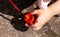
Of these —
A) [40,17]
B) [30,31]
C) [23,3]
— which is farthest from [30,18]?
[23,3]

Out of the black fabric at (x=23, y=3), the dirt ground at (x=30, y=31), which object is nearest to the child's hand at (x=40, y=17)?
the dirt ground at (x=30, y=31)

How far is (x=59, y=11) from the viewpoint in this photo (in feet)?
4.89

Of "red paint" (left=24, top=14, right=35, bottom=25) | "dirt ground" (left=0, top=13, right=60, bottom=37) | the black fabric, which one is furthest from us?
the black fabric

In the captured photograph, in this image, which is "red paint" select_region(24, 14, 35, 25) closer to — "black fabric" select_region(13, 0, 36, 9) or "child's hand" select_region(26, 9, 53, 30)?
"child's hand" select_region(26, 9, 53, 30)

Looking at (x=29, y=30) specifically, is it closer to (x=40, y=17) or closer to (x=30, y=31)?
(x=30, y=31)

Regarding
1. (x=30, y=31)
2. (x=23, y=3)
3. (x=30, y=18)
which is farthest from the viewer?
(x=23, y=3)

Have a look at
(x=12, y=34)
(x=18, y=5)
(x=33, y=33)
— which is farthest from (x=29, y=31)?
(x=18, y=5)

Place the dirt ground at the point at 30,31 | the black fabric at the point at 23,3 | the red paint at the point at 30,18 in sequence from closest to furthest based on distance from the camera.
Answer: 1. the red paint at the point at 30,18
2. the dirt ground at the point at 30,31
3. the black fabric at the point at 23,3

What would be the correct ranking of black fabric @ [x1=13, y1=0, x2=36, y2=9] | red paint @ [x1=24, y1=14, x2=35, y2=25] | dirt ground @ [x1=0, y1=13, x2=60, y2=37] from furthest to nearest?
black fabric @ [x1=13, y1=0, x2=36, y2=9] < dirt ground @ [x1=0, y1=13, x2=60, y2=37] < red paint @ [x1=24, y1=14, x2=35, y2=25]

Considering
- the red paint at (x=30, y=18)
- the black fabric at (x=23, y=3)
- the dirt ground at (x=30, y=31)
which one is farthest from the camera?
the black fabric at (x=23, y=3)

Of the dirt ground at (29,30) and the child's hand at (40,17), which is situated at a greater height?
the child's hand at (40,17)

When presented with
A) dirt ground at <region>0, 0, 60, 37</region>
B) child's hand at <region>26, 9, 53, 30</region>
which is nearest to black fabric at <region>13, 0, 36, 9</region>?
dirt ground at <region>0, 0, 60, 37</region>

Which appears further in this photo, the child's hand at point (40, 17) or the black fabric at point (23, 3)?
the black fabric at point (23, 3)

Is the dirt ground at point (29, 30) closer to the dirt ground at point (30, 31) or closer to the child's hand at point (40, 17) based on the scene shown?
the dirt ground at point (30, 31)
